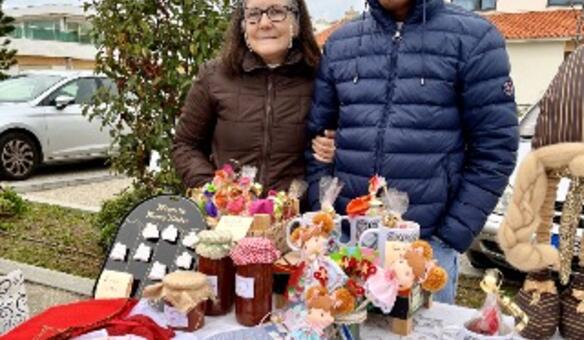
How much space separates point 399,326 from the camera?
1866mm

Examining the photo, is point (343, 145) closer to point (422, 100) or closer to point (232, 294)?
point (422, 100)

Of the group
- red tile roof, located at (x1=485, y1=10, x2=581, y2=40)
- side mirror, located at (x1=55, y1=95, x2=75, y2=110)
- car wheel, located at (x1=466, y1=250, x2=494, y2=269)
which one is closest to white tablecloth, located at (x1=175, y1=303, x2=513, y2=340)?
car wheel, located at (x1=466, y1=250, x2=494, y2=269)

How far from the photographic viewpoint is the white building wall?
2048cm

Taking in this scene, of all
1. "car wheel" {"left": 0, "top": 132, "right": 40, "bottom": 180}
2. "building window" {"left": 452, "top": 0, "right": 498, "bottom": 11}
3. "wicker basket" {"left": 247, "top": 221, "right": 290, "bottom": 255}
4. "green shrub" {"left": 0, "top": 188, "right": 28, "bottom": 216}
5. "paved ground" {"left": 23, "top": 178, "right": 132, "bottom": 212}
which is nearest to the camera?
"wicker basket" {"left": 247, "top": 221, "right": 290, "bottom": 255}

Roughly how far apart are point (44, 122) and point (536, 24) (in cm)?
1716

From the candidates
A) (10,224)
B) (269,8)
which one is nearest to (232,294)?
(269,8)

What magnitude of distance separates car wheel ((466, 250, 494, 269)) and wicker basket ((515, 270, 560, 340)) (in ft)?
11.2

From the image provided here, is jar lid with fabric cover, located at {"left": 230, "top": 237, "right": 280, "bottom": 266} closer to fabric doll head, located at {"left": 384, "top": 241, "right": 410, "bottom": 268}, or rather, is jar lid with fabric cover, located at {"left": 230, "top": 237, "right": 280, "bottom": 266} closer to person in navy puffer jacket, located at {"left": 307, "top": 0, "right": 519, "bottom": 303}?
fabric doll head, located at {"left": 384, "top": 241, "right": 410, "bottom": 268}

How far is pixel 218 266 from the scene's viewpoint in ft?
6.36

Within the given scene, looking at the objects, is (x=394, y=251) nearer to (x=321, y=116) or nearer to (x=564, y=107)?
(x=564, y=107)

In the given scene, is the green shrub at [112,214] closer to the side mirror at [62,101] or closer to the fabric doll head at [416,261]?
the fabric doll head at [416,261]

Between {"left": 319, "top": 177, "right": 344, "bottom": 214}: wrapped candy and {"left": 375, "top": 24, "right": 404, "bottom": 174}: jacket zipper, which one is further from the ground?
{"left": 375, "top": 24, "right": 404, "bottom": 174}: jacket zipper

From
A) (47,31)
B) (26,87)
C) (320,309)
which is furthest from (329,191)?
(47,31)

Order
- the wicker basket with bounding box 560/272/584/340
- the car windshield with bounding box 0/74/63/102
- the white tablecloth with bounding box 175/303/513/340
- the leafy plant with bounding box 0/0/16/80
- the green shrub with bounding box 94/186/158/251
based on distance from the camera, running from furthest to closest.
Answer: the car windshield with bounding box 0/74/63/102 → the leafy plant with bounding box 0/0/16/80 → the green shrub with bounding box 94/186/158/251 → the white tablecloth with bounding box 175/303/513/340 → the wicker basket with bounding box 560/272/584/340
